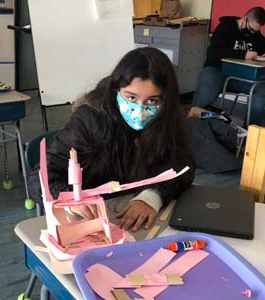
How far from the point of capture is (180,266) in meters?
0.90

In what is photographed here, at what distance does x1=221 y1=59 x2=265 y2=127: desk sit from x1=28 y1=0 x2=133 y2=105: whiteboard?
3.86 ft

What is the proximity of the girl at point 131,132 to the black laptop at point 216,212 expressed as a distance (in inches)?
2.9

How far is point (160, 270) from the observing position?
0.88m

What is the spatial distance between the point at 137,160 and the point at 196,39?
398 centimetres

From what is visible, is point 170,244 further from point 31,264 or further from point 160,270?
point 31,264

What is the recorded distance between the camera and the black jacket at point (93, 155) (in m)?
1.29

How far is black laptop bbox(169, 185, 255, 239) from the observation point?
41.8 inches

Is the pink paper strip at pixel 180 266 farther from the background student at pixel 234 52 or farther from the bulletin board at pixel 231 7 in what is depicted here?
the bulletin board at pixel 231 7

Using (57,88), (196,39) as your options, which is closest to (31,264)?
(57,88)

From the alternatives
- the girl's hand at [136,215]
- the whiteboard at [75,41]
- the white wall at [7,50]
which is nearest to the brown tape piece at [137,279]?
the girl's hand at [136,215]

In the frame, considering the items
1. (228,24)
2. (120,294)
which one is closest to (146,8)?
(228,24)

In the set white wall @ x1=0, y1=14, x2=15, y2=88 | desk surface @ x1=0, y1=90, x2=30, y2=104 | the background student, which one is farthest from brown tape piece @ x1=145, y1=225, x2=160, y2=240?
white wall @ x1=0, y1=14, x2=15, y2=88

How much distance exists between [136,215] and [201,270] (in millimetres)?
277

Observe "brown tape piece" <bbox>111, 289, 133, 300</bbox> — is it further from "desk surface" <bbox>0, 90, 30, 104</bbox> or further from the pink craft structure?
"desk surface" <bbox>0, 90, 30, 104</bbox>
